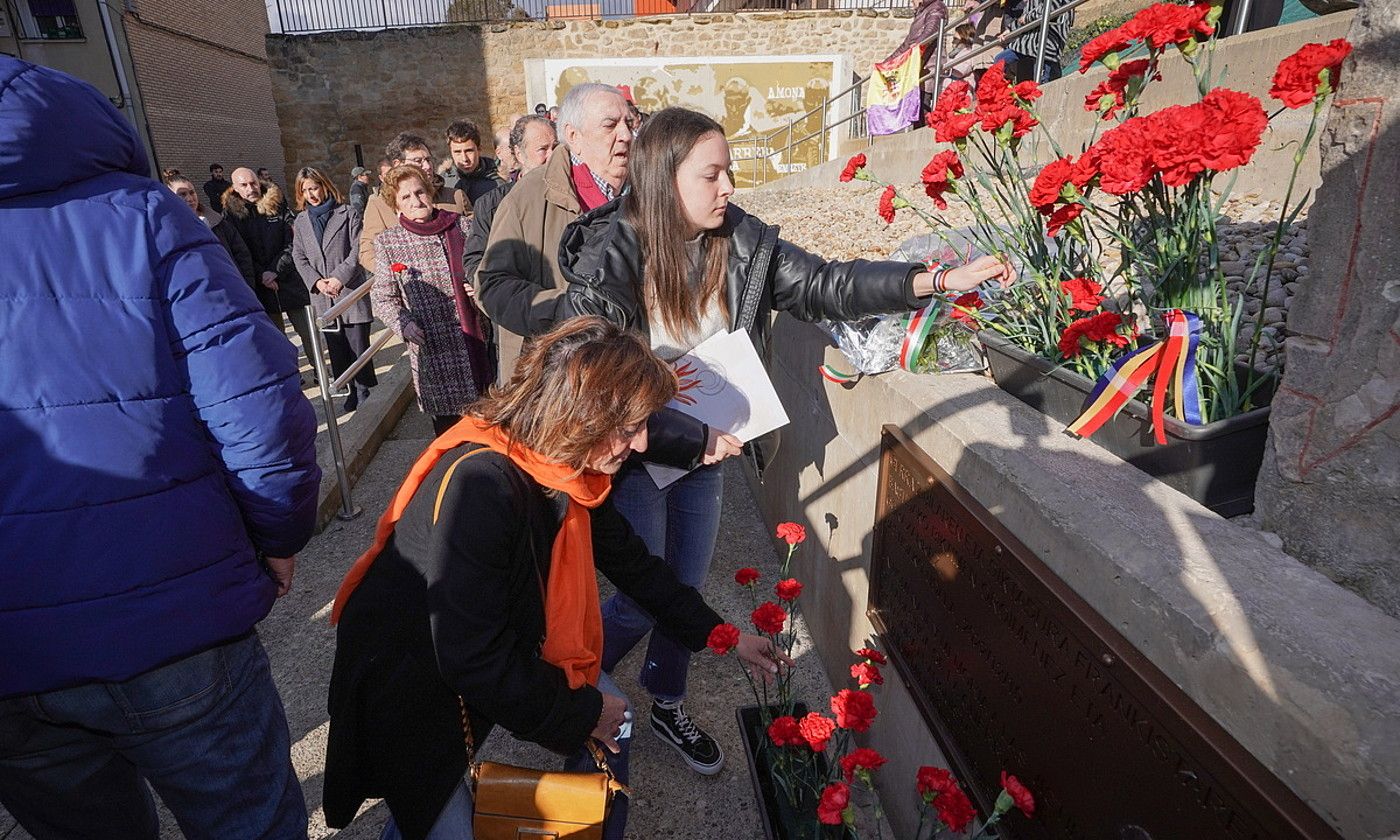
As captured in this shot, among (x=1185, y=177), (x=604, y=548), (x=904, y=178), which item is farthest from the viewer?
(x=904, y=178)

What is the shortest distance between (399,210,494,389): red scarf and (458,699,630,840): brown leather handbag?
9.31ft

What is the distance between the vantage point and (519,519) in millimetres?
1497

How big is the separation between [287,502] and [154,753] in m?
0.48

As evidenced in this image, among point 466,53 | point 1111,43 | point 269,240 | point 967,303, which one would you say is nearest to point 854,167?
point 967,303

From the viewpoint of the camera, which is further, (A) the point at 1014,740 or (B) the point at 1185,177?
(A) the point at 1014,740

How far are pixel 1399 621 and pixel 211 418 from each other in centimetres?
182

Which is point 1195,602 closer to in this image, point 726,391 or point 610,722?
point 610,722

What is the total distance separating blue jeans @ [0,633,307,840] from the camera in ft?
4.13

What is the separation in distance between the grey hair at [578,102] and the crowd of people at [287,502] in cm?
55

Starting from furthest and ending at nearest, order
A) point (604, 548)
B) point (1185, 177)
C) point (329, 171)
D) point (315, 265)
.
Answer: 1. point (329, 171)
2. point (315, 265)
3. point (604, 548)
4. point (1185, 177)

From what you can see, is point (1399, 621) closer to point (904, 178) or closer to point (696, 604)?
point (696, 604)

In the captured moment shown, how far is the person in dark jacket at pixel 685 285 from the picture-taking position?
1.93m

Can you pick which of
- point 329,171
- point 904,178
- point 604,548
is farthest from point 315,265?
point 329,171

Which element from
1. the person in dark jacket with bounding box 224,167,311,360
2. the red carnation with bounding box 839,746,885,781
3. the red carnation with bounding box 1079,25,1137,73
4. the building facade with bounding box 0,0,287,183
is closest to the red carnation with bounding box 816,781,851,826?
the red carnation with bounding box 839,746,885,781
